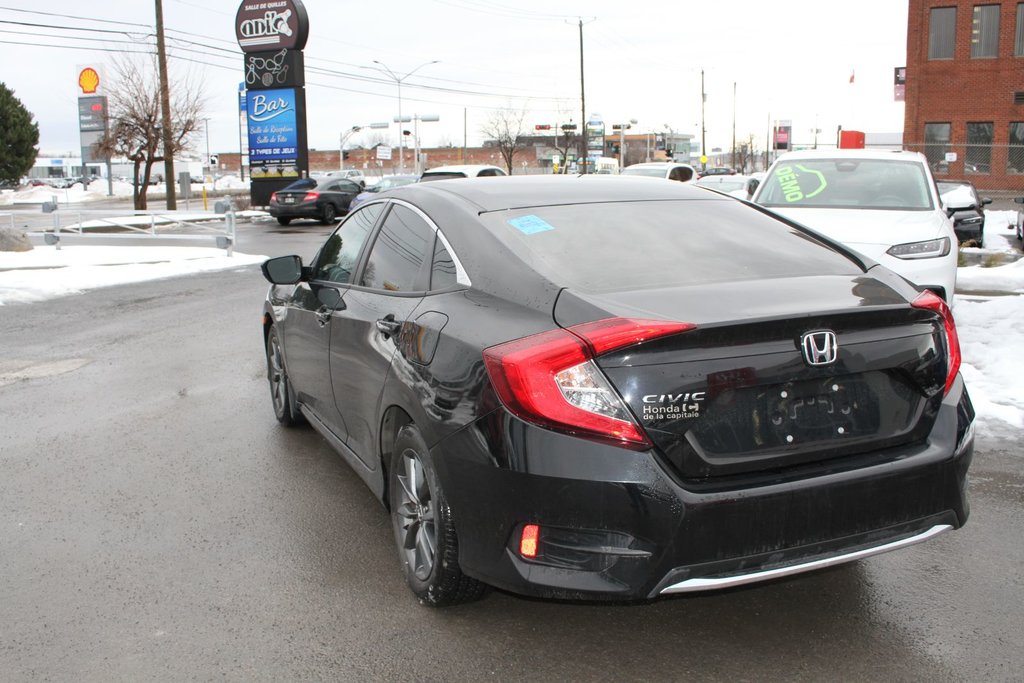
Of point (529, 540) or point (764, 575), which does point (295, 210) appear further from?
point (764, 575)

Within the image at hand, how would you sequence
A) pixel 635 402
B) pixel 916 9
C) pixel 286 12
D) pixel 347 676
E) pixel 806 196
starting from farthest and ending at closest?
pixel 916 9, pixel 286 12, pixel 806 196, pixel 347 676, pixel 635 402

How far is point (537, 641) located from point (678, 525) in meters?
0.85

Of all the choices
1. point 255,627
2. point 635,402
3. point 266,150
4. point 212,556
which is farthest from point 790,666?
point 266,150

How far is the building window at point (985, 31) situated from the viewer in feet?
141

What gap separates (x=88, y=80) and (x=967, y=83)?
44.0 m

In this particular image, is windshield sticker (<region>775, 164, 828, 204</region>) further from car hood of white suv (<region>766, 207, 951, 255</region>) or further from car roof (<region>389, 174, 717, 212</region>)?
car roof (<region>389, 174, 717, 212</region>)

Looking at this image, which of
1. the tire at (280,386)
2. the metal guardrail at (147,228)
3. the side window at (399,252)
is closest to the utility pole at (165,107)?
the metal guardrail at (147,228)

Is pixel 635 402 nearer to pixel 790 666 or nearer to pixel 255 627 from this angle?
pixel 790 666

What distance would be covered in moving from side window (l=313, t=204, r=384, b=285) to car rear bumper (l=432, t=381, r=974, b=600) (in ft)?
6.29

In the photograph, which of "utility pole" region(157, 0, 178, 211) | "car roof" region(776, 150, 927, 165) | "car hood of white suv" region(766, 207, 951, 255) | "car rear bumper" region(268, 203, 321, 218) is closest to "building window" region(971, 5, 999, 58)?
"car rear bumper" region(268, 203, 321, 218)

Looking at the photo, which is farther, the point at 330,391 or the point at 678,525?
the point at 330,391

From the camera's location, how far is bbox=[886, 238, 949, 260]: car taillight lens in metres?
8.19

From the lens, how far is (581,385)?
2.83m

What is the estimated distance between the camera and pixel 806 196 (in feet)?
32.1
